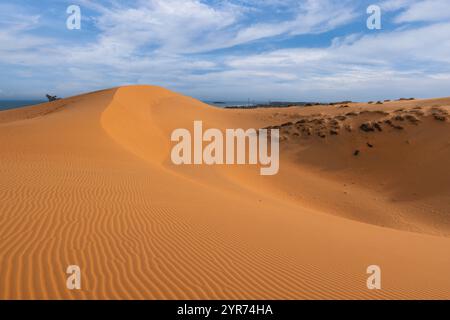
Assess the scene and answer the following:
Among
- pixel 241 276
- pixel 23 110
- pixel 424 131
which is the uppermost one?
pixel 23 110

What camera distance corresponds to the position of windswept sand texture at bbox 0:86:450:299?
446cm

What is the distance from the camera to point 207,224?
698 cm

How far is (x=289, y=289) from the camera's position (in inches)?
178

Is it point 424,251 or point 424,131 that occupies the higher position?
point 424,131

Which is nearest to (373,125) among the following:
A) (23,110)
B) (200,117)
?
(200,117)

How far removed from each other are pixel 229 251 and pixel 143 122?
2196cm

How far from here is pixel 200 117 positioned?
31438 millimetres

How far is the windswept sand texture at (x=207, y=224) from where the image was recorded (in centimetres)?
446

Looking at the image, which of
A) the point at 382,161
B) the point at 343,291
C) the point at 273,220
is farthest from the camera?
the point at 382,161

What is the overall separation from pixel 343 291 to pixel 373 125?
19679 millimetres
